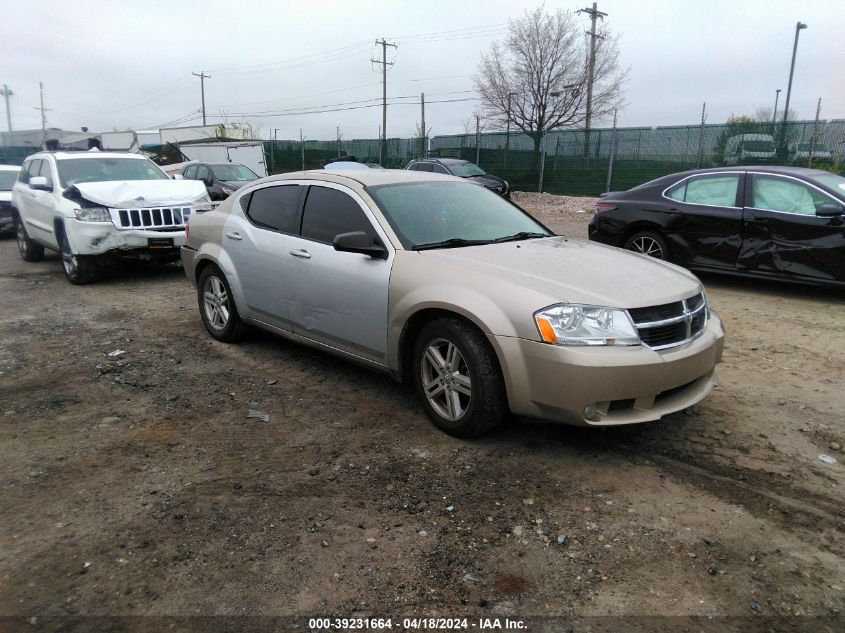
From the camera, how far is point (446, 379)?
12.7 feet

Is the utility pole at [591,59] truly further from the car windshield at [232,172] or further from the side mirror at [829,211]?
the side mirror at [829,211]

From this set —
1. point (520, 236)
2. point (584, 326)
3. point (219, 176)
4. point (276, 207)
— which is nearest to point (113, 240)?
point (276, 207)

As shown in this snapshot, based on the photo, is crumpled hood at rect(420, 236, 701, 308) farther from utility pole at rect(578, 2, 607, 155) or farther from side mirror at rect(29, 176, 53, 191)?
utility pole at rect(578, 2, 607, 155)

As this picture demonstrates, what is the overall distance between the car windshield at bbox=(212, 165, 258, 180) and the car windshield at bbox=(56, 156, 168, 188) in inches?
277

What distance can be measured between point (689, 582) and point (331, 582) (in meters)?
1.48

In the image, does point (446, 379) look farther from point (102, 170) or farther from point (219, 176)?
point (219, 176)

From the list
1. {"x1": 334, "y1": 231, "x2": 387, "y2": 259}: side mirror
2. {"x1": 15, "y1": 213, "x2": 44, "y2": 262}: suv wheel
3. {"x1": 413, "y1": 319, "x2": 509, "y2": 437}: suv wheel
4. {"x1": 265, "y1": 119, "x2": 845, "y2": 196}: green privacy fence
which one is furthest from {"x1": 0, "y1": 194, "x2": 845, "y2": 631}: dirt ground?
{"x1": 265, "y1": 119, "x2": 845, "y2": 196}: green privacy fence

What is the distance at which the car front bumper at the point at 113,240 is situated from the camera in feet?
27.1

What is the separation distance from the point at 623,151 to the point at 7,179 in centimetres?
1795

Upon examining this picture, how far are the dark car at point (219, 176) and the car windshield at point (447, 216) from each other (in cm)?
1196

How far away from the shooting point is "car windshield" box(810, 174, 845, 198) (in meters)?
7.13

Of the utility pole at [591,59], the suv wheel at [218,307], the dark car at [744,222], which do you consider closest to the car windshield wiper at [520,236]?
the suv wheel at [218,307]

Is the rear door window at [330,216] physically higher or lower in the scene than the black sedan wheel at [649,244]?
higher

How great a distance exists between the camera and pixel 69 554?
9.22 ft
